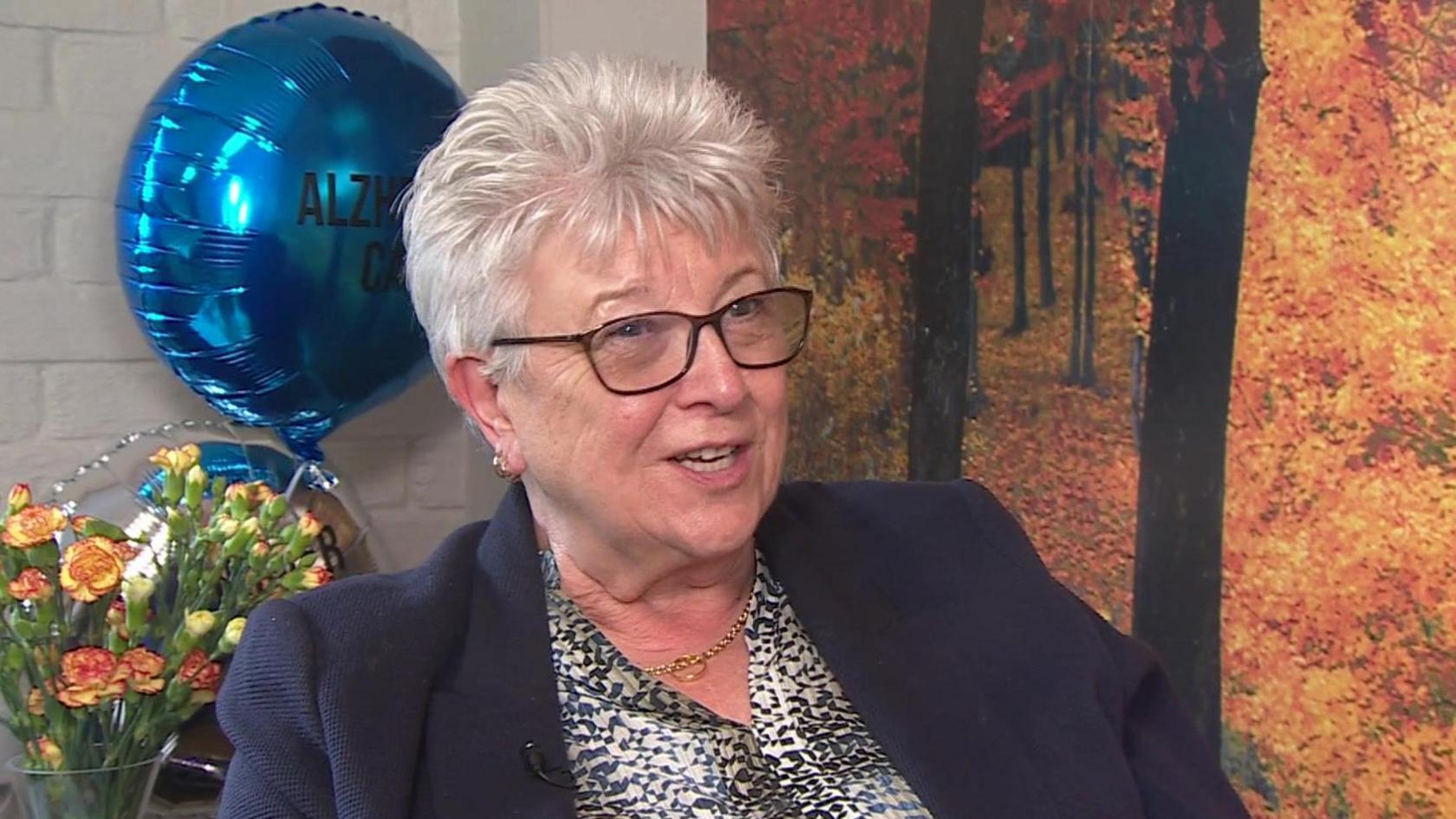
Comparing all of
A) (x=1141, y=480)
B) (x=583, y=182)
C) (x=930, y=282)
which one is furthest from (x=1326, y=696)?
(x=583, y=182)

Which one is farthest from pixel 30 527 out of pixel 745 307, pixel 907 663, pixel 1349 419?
pixel 1349 419

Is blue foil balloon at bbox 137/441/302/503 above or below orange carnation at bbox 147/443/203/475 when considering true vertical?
below

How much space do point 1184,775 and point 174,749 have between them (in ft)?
3.05

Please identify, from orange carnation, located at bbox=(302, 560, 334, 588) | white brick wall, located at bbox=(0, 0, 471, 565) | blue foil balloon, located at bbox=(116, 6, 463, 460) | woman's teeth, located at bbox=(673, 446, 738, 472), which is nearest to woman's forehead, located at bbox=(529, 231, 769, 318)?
woman's teeth, located at bbox=(673, 446, 738, 472)

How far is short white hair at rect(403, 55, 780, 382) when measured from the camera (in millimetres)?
1253

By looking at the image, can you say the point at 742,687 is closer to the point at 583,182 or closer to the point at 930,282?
the point at 583,182

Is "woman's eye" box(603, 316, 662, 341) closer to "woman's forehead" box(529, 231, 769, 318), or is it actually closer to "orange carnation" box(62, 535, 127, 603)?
"woman's forehead" box(529, 231, 769, 318)

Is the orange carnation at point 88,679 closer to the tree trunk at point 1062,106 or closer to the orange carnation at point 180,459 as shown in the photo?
the orange carnation at point 180,459

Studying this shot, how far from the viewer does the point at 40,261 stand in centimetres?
205

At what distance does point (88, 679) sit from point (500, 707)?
44 centimetres

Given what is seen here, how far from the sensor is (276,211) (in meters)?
1.79

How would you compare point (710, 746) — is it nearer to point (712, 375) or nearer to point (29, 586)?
point (712, 375)

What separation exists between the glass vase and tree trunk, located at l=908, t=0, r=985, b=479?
34.5 inches

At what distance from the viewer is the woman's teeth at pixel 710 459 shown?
126cm
